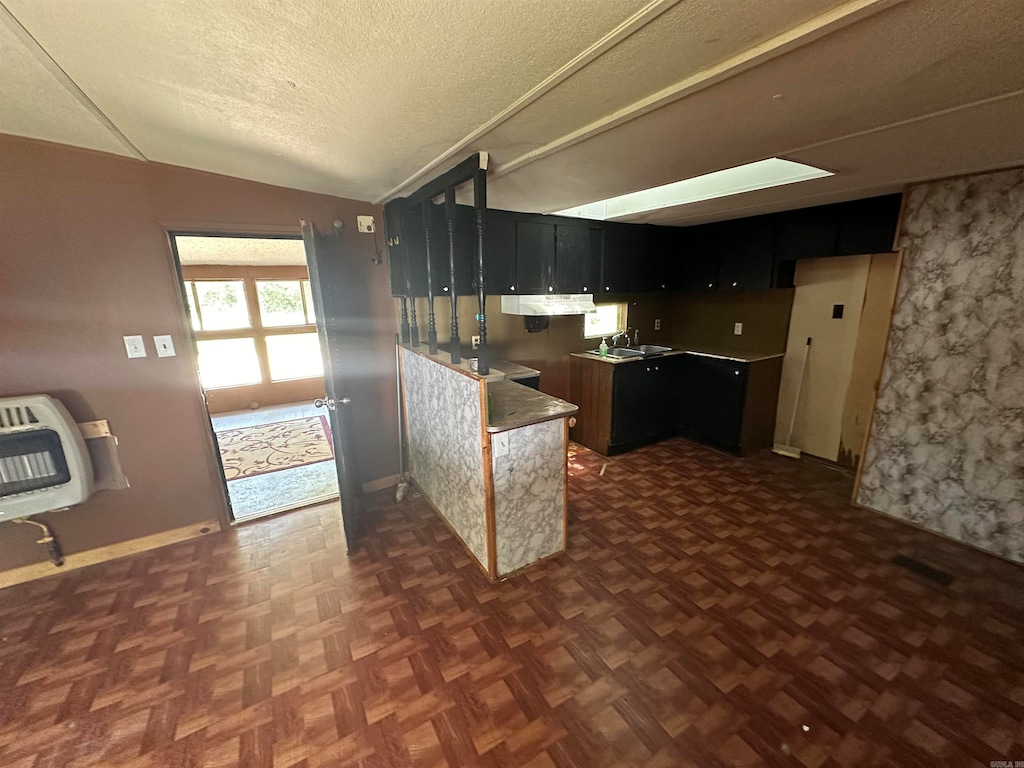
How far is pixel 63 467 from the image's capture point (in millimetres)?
2107

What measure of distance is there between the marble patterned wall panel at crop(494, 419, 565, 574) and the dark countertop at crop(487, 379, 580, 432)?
6 cm

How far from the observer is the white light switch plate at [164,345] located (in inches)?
93.4

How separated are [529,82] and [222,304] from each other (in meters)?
5.78

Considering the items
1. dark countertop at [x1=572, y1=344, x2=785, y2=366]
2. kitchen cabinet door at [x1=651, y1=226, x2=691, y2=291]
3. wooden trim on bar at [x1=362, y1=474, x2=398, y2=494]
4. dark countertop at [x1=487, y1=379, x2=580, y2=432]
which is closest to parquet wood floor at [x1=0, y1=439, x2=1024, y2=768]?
wooden trim on bar at [x1=362, y1=474, x2=398, y2=494]

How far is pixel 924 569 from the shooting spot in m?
2.24

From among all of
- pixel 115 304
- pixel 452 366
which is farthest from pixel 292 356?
pixel 452 366

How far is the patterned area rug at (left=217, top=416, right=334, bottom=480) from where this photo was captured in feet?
12.2

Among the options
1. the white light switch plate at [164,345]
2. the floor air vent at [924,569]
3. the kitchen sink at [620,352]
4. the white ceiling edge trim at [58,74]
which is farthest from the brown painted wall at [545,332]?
the floor air vent at [924,569]

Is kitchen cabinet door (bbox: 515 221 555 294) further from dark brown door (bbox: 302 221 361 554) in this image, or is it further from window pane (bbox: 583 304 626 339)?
dark brown door (bbox: 302 221 361 554)

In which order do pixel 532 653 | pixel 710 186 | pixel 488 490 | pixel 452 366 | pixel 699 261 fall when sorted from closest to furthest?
pixel 532 653 < pixel 488 490 < pixel 452 366 < pixel 710 186 < pixel 699 261

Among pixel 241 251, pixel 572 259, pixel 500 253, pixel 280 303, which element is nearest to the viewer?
pixel 500 253

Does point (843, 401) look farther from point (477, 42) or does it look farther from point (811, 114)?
point (477, 42)

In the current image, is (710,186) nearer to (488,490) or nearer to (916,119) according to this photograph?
(916,119)

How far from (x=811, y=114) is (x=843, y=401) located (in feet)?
9.82
